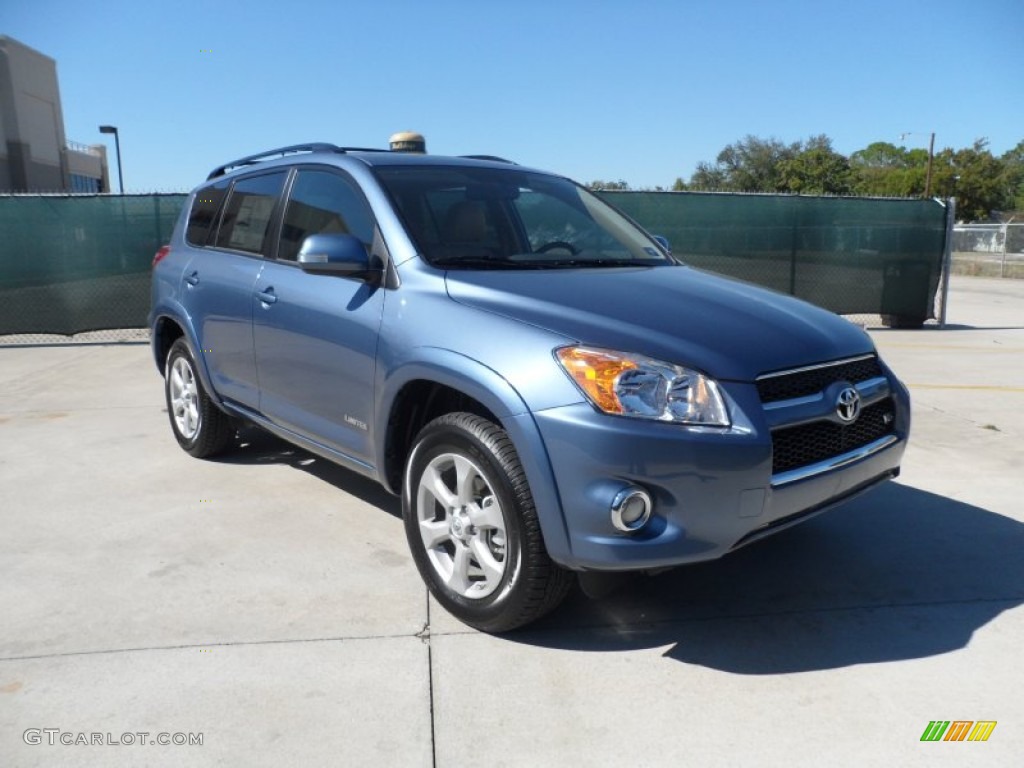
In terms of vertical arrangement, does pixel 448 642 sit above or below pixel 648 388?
below

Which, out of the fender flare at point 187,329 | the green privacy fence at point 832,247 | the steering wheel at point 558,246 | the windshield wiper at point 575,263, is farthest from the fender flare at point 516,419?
the green privacy fence at point 832,247

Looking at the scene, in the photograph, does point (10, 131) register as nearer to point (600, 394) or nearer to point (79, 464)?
point (79, 464)

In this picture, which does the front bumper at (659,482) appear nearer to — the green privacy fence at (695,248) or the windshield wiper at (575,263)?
the windshield wiper at (575,263)

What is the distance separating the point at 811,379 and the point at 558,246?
56.2 inches

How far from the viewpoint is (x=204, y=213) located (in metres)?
5.40

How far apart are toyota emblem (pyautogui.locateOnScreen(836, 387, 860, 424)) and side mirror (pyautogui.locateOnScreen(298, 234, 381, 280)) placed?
191 cm

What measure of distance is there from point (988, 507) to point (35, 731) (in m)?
4.45

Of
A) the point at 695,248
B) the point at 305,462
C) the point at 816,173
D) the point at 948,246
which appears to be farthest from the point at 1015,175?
the point at 305,462

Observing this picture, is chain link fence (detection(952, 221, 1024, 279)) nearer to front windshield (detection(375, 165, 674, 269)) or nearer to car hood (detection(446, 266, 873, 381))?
front windshield (detection(375, 165, 674, 269))

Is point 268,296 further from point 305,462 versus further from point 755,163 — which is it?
point 755,163

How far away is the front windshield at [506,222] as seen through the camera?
12.1ft

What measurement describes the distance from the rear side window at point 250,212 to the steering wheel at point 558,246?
1.51m

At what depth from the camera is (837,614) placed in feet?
11.0

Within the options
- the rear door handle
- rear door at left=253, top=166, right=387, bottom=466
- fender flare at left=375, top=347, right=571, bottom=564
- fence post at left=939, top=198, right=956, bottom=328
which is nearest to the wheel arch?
rear door at left=253, top=166, right=387, bottom=466
